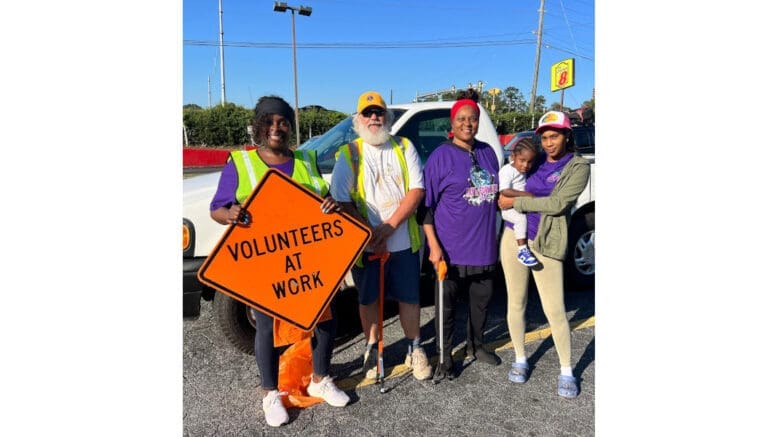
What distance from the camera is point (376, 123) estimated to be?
2764 mm

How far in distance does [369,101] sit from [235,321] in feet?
6.32

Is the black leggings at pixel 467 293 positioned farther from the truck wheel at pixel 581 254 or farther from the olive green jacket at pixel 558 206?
the truck wheel at pixel 581 254

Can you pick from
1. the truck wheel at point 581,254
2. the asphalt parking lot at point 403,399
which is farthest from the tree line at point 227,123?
the asphalt parking lot at point 403,399

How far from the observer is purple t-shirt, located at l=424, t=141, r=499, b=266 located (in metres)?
2.88

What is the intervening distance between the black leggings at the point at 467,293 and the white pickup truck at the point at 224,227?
2.55 ft

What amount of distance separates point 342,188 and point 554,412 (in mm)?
1869

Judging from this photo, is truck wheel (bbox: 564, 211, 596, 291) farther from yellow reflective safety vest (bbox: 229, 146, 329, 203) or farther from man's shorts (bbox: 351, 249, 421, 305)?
yellow reflective safety vest (bbox: 229, 146, 329, 203)

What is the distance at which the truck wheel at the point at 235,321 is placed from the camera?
3.40 metres

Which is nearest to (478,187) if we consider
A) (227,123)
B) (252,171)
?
(252,171)

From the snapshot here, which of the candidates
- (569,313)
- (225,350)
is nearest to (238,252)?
(225,350)

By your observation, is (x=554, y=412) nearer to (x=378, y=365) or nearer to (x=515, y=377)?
(x=515, y=377)

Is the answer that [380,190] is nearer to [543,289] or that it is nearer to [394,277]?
[394,277]

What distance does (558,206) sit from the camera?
2.71 metres

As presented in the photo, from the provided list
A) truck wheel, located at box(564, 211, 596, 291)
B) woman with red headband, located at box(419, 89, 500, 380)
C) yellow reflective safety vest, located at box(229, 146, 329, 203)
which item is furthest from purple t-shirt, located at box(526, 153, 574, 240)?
truck wheel, located at box(564, 211, 596, 291)
